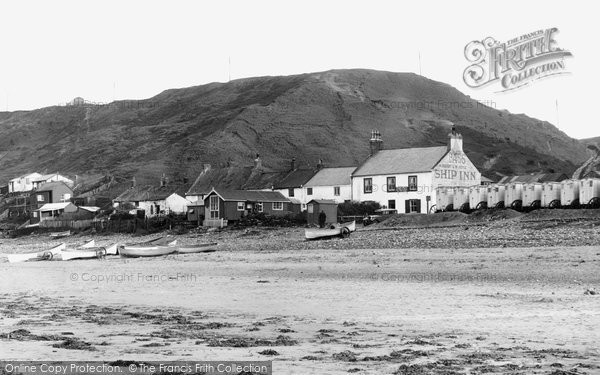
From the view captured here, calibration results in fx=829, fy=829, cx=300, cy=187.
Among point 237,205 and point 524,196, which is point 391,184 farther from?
point 524,196

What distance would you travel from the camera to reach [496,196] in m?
60.8

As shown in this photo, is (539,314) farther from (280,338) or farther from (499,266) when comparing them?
(499,266)

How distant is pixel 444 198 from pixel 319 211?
1001 cm

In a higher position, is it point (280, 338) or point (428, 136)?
point (428, 136)

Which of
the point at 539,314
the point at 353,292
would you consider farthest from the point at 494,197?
the point at 539,314

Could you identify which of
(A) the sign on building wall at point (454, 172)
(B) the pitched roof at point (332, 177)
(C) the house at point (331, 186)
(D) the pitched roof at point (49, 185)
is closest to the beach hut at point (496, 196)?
(A) the sign on building wall at point (454, 172)

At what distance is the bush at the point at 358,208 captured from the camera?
71938mm

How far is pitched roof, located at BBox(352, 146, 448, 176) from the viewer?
7319 cm

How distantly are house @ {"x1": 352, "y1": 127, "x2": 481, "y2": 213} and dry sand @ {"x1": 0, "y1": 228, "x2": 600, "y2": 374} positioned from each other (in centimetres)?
3244

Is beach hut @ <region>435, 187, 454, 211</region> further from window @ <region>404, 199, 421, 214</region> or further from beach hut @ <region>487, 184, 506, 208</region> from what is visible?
window @ <region>404, 199, 421, 214</region>

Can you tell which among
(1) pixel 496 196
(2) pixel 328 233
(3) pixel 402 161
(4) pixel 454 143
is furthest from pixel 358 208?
(2) pixel 328 233

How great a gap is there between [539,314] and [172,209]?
7539 cm

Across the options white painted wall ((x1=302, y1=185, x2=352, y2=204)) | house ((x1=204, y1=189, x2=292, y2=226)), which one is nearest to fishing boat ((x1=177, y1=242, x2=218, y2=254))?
house ((x1=204, y1=189, x2=292, y2=226))

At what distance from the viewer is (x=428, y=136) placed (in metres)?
172
